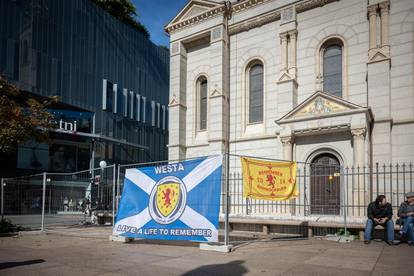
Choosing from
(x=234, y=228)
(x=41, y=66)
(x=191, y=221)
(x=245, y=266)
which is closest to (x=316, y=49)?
(x=234, y=228)

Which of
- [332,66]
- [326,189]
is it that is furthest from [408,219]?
[332,66]

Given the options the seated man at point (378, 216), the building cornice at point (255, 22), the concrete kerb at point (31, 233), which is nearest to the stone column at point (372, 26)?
the building cornice at point (255, 22)

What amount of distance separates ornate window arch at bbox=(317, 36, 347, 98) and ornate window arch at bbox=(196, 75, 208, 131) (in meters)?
7.24

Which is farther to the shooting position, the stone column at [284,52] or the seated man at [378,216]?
the stone column at [284,52]

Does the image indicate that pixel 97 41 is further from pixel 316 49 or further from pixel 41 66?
pixel 316 49

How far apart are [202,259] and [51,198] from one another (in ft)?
32.6

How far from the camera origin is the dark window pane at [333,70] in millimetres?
18938

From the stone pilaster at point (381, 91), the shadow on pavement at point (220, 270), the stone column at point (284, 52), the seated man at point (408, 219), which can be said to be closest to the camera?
the shadow on pavement at point (220, 270)

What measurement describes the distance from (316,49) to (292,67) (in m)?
1.38

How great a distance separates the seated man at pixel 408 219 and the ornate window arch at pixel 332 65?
7956mm

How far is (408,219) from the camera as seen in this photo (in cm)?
1103

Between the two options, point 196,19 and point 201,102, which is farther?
point 201,102

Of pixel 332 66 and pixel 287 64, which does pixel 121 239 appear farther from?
pixel 332 66

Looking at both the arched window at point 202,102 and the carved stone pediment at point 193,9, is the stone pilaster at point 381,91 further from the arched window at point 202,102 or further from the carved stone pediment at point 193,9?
the arched window at point 202,102
